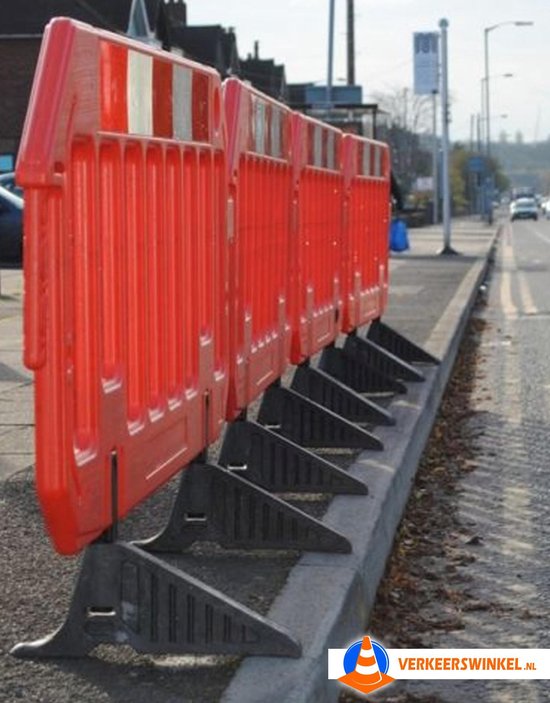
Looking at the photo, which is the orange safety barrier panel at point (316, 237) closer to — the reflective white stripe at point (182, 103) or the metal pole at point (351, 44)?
the reflective white stripe at point (182, 103)

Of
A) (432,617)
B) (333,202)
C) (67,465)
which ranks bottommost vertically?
(432,617)

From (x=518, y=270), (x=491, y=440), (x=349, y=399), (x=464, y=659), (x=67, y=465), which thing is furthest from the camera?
(x=518, y=270)

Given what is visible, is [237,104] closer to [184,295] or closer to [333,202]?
[184,295]

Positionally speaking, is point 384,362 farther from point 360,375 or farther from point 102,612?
point 102,612

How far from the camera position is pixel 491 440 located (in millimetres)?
11320

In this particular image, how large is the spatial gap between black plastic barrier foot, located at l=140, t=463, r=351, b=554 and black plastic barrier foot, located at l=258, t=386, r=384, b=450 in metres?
2.17

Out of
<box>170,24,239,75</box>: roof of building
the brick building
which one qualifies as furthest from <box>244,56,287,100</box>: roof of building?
the brick building

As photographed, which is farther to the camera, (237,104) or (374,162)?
(374,162)

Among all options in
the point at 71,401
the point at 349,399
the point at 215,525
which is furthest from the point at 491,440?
the point at 71,401

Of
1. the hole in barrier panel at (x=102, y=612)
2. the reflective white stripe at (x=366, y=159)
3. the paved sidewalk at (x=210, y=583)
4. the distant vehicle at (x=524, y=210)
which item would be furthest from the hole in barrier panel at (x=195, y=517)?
the distant vehicle at (x=524, y=210)

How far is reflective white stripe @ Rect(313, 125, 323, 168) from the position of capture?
964 cm

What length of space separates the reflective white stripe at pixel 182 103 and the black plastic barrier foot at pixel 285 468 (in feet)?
6.34

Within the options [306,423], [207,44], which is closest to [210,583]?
[306,423]

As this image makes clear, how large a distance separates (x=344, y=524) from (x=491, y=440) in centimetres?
419
